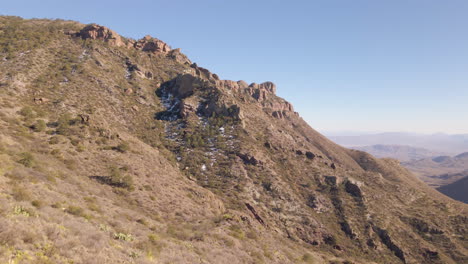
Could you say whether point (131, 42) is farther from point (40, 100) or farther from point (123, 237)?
point (123, 237)

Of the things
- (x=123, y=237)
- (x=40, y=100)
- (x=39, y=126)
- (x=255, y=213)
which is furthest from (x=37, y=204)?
(x=40, y=100)

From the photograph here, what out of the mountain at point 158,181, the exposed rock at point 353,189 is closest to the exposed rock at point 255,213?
the mountain at point 158,181

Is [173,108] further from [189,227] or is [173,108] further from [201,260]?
[201,260]

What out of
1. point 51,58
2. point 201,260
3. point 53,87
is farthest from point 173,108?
point 201,260

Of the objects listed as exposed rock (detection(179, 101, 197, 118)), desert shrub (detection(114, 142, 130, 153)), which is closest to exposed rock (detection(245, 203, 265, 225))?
desert shrub (detection(114, 142, 130, 153))

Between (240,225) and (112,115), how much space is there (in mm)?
43302

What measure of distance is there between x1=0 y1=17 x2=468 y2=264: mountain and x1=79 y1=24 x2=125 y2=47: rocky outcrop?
0.46m

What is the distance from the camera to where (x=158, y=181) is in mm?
34531

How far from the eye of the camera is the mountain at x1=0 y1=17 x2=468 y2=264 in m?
14.9

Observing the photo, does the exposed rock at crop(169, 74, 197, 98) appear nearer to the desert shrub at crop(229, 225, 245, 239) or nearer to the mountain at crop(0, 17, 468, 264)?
the mountain at crop(0, 17, 468, 264)

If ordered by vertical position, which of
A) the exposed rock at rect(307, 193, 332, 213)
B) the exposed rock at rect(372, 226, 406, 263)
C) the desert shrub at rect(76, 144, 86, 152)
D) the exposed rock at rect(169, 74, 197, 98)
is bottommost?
the exposed rock at rect(372, 226, 406, 263)

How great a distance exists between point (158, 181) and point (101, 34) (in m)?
78.8

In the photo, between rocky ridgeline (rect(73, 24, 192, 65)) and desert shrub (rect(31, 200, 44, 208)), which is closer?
desert shrub (rect(31, 200, 44, 208))

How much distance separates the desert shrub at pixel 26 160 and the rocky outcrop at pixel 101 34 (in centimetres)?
7706
